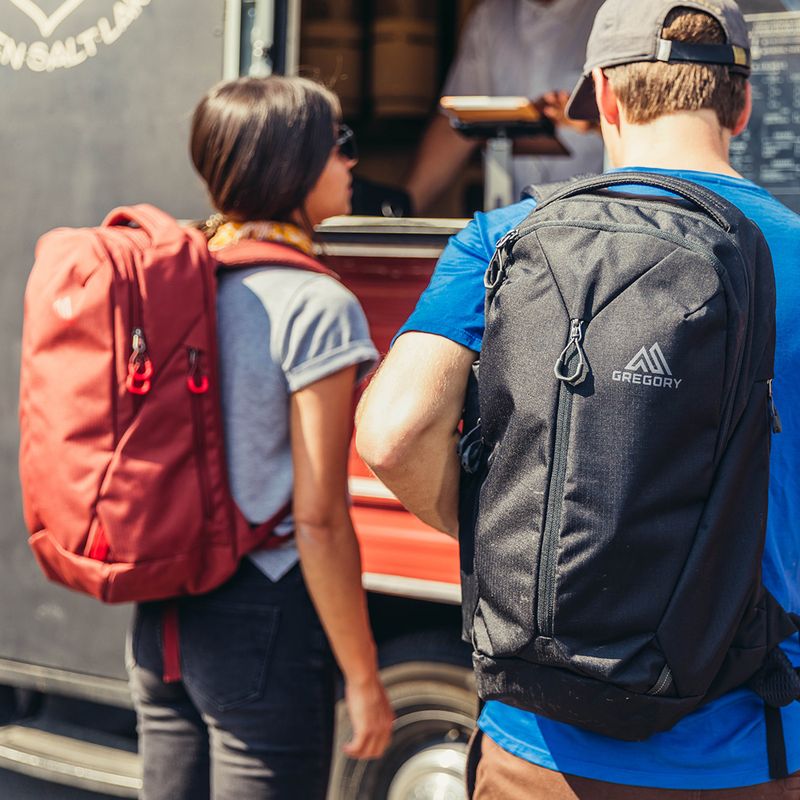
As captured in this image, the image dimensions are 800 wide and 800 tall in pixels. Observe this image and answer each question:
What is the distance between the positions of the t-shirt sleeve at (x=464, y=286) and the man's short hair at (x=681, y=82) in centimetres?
20

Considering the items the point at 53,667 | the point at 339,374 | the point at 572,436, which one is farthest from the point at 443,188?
the point at 572,436

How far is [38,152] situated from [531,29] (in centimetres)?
198

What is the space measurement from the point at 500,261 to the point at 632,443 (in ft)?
0.98

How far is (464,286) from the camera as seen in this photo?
1.54m

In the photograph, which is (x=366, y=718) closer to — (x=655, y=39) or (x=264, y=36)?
(x=655, y=39)

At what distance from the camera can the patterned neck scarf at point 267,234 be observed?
6.72ft

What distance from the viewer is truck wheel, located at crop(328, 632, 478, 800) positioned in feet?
9.52

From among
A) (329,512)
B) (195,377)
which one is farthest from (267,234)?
(329,512)

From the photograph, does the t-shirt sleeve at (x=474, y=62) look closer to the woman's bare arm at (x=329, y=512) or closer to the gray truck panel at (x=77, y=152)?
the gray truck panel at (x=77, y=152)

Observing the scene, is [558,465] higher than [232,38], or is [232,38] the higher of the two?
[232,38]

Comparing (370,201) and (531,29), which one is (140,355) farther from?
(531,29)

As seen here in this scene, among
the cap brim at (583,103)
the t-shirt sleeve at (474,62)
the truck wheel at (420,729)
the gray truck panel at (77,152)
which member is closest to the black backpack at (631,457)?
the cap brim at (583,103)

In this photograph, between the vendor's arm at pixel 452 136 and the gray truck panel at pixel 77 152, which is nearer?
the gray truck panel at pixel 77 152

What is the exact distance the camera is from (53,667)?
10.7 feet
